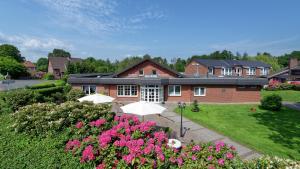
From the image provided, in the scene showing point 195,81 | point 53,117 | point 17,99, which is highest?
point 195,81

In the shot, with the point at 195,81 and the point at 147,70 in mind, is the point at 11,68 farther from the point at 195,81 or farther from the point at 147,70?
the point at 195,81

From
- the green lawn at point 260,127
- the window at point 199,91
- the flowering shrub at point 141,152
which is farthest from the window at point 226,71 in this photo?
the flowering shrub at point 141,152

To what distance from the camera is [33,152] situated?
752cm

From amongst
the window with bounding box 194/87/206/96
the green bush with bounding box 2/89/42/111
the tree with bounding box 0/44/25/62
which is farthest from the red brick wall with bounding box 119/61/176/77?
the tree with bounding box 0/44/25/62

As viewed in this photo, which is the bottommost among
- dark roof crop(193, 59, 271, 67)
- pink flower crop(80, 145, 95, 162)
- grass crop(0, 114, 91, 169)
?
grass crop(0, 114, 91, 169)

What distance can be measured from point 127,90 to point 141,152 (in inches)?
874

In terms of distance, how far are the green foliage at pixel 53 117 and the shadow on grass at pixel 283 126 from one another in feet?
41.3

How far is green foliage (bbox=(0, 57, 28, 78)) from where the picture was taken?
54.9 metres

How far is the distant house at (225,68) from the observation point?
5616 cm

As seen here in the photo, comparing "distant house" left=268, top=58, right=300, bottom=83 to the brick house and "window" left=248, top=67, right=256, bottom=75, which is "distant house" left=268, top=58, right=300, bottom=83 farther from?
the brick house

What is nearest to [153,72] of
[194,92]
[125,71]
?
[125,71]

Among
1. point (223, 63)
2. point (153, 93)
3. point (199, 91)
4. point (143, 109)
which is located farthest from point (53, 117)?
point (223, 63)

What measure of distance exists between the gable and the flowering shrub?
24042 millimetres

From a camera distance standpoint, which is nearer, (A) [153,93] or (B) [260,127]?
(B) [260,127]
